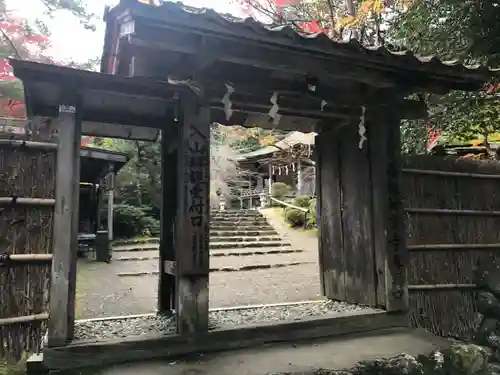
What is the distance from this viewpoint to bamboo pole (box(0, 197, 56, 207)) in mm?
4008

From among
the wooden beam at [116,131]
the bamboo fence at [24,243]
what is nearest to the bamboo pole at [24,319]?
the bamboo fence at [24,243]

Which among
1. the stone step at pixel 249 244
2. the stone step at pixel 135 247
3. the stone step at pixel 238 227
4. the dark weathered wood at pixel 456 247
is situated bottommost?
the stone step at pixel 135 247

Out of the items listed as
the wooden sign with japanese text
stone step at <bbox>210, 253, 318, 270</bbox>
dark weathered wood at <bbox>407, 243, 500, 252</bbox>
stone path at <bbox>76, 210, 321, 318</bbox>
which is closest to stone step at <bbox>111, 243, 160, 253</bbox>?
stone path at <bbox>76, 210, 321, 318</bbox>

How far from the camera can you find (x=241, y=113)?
15.6ft

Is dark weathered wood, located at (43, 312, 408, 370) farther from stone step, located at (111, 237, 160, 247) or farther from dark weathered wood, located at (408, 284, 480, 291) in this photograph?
stone step, located at (111, 237, 160, 247)

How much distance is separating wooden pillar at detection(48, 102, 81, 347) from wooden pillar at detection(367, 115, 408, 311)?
342 centimetres

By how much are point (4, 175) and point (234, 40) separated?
2.76 m

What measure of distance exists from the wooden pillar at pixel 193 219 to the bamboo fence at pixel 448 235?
2862 millimetres

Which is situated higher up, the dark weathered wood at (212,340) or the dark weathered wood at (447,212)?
the dark weathered wood at (447,212)

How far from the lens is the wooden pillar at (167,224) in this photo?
5.02 m

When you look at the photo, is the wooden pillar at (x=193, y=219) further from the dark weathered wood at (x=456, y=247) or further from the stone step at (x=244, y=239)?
the stone step at (x=244, y=239)

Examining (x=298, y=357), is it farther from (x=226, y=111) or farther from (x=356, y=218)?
(x=226, y=111)

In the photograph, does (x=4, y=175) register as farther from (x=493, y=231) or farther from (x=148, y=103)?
(x=493, y=231)

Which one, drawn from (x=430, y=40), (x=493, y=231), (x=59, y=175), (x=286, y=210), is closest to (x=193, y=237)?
(x=59, y=175)
